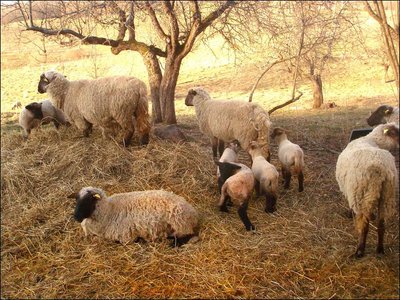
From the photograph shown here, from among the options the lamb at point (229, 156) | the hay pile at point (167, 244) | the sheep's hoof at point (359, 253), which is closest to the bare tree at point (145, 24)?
the hay pile at point (167, 244)

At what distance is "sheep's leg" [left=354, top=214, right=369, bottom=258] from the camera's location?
443cm

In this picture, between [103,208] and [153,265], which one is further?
[103,208]

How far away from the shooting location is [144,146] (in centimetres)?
729

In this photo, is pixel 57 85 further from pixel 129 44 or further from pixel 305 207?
pixel 305 207

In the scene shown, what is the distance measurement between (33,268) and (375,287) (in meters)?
3.54

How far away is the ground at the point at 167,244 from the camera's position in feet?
13.4

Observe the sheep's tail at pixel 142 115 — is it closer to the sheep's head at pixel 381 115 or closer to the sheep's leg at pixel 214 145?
the sheep's leg at pixel 214 145

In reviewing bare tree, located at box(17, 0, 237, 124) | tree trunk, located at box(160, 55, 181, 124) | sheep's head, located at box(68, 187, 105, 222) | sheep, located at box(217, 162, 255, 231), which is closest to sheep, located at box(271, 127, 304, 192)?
sheep, located at box(217, 162, 255, 231)

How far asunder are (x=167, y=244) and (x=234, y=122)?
285 cm

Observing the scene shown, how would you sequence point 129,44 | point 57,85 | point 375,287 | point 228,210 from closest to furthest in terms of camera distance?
point 375,287, point 228,210, point 57,85, point 129,44

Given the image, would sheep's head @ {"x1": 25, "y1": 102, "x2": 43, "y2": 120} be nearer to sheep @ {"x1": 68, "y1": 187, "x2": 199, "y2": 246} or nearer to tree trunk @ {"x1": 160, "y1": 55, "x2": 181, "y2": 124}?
tree trunk @ {"x1": 160, "y1": 55, "x2": 181, "y2": 124}

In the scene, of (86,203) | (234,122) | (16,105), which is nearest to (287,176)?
(234,122)

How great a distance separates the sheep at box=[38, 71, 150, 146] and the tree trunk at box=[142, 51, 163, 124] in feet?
7.48

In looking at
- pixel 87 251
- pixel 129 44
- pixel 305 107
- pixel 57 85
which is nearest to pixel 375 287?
pixel 87 251
